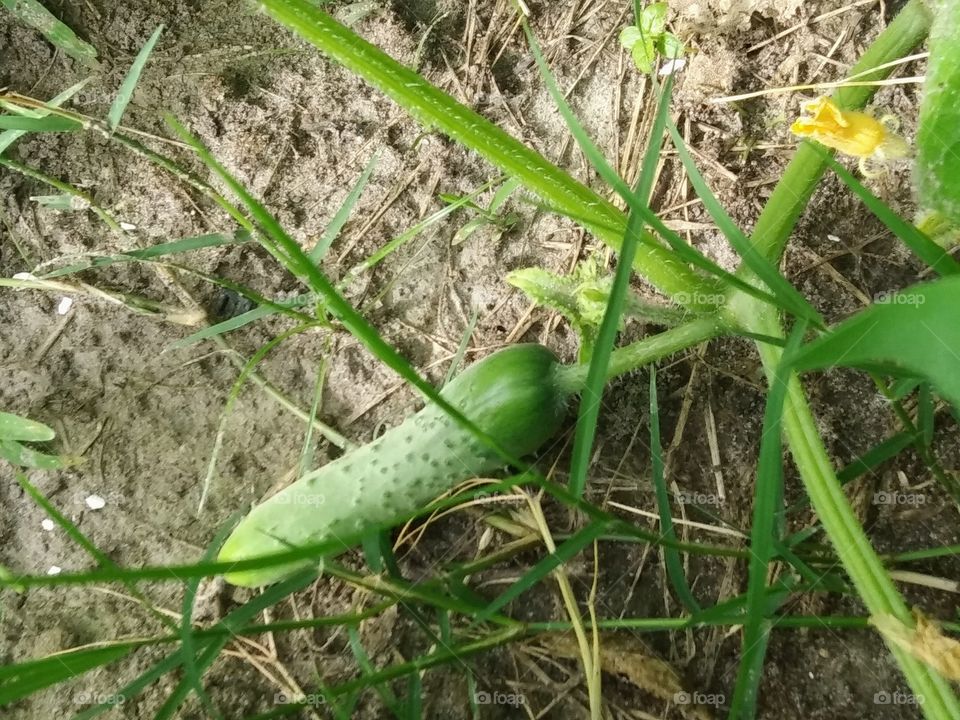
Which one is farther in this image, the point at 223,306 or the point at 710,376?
the point at 223,306

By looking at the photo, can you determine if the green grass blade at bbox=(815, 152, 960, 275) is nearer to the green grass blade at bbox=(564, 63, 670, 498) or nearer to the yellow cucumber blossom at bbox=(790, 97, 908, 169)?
the yellow cucumber blossom at bbox=(790, 97, 908, 169)

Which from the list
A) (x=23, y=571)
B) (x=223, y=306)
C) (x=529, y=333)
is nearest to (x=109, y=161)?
(x=223, y=306)

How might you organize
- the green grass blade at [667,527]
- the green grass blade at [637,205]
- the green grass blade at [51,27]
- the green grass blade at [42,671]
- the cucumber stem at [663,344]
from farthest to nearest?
the green grass blade at [51,27] < the cucumber stem at [663,344] < the green grass blade at [667,527] < the green grass blade at [637,205] < the green grass blade at [42,671]

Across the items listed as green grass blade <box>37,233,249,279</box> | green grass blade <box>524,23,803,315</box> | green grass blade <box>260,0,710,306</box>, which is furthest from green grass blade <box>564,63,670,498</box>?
green grass blade <box>37,233,249,279</box>

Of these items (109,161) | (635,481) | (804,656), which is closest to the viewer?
(804,656)

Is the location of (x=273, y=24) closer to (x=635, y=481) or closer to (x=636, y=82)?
(x=636, y=82)

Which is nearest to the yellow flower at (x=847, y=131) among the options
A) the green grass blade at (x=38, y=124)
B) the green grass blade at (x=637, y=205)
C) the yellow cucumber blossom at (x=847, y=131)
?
the yellow cucumber blossom at (x=847, y=131)

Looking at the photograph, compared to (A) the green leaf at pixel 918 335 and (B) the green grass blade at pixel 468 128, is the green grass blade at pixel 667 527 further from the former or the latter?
(A) the green leaf at pixel 918 335
